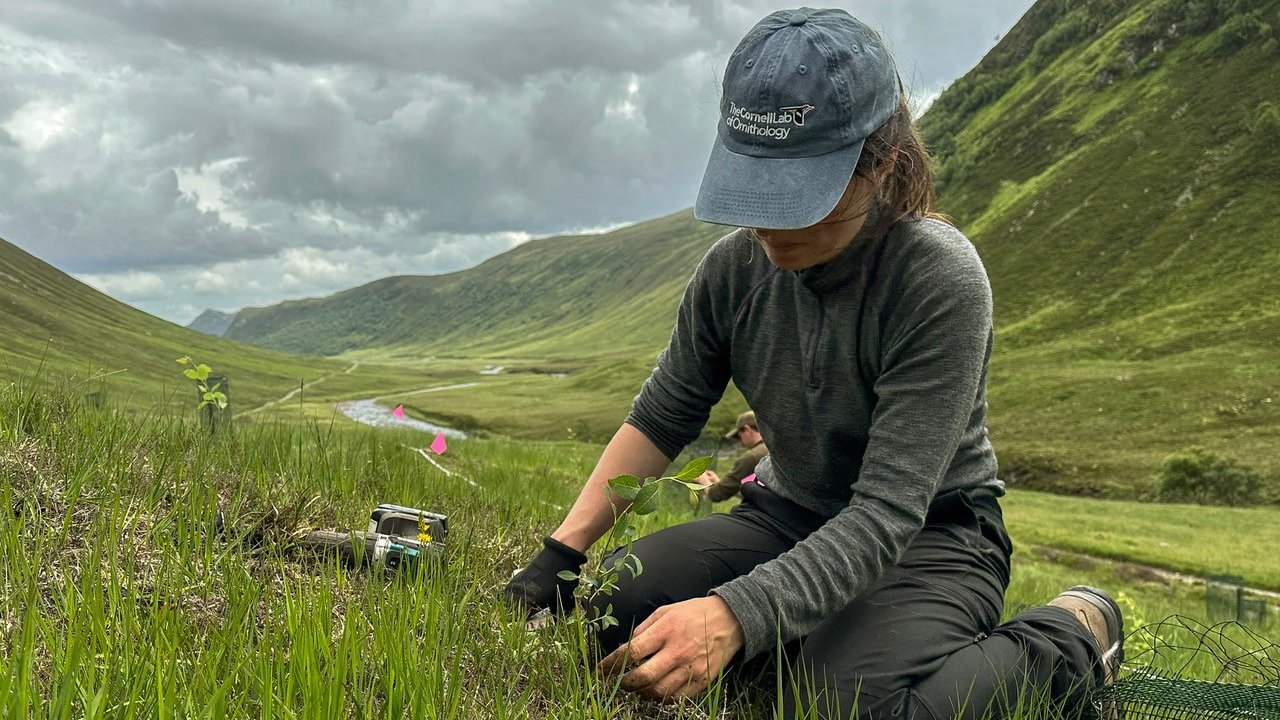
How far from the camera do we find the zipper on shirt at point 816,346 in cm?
325

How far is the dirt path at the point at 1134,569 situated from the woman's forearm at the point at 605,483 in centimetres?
2608

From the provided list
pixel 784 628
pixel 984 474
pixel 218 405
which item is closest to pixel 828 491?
pixel 984 474

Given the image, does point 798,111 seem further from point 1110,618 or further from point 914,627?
point 1110,618

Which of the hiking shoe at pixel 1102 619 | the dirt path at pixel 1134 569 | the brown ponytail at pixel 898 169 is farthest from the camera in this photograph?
the dirt path at pixel 1134 569

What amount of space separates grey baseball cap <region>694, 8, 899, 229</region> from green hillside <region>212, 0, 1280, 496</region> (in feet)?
175

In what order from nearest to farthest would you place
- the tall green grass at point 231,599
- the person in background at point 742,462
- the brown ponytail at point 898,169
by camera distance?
the tall green grass at point 231,599
the brown ponytail at point 898,169
the person in background at point 742,462

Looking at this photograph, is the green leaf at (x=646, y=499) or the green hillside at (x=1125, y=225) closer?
the green leaf at (x=646, y=499)

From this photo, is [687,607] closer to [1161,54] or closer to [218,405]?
[218,405]

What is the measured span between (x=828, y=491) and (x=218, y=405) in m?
3.24

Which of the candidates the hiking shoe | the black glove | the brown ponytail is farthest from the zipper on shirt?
the hiking shoe

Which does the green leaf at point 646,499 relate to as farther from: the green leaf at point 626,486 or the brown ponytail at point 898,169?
the brown ponytail at point 898,169

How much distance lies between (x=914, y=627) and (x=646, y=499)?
1079 mm

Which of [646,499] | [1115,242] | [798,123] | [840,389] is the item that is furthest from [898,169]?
[1115,242]

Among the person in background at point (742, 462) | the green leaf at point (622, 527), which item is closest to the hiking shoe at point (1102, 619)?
the green leaf at point (622, 527)
